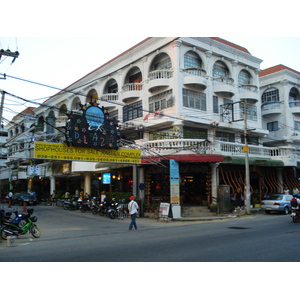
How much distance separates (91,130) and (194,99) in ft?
37.9

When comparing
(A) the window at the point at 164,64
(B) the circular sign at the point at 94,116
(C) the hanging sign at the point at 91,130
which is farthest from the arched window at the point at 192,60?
(B) the circular sign at the point at 94,116

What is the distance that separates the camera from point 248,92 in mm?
30688

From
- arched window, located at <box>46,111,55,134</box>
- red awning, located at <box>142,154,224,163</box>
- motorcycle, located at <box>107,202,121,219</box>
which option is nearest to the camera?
red awning, located at <box>142,154,224,163</box>

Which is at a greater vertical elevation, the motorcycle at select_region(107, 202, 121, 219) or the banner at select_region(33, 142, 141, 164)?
the banner at select_region(33, 142, 141, 164)

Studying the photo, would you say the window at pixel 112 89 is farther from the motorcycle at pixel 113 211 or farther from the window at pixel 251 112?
the motorcycle at pixel 113 211

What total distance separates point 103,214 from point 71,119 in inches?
353

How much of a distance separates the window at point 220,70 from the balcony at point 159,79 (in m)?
5.40

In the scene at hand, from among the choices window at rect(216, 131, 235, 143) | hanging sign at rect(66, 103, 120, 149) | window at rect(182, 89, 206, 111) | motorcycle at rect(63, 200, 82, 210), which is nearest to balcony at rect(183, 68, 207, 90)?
window at rect(182, 89, 206, 111)

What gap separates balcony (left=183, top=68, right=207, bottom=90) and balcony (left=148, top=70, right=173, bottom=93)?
1.36 metres

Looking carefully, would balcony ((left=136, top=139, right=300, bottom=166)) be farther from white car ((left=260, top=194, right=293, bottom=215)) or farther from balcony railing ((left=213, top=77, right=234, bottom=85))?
balcony railing ((left=213, top=77, right=234, bottom=85))

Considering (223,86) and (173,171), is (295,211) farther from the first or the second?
(223,86)

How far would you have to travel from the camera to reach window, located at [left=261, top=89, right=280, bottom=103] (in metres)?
35.6

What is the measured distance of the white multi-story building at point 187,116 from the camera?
24391mm

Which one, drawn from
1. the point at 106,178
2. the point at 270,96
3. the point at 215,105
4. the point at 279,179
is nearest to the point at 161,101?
the point at 215,105
